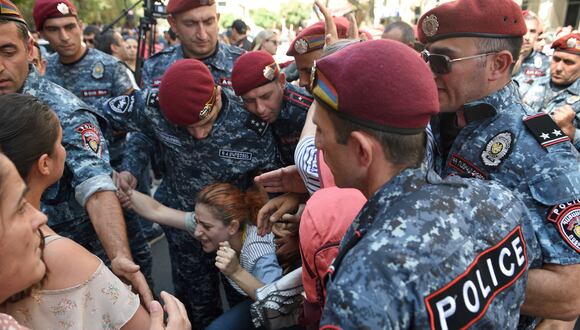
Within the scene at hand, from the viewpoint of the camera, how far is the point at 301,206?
2.10 meters

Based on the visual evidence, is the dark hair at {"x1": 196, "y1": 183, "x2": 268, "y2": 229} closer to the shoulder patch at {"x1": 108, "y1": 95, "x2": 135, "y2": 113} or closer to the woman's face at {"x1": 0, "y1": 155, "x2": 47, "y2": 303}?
the shoulder patch at {"x1": 108, "y1": 95, "x2": 135, "y2": 113}

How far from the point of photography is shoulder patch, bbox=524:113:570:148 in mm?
1434

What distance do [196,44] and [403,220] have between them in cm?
274

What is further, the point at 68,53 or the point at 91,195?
the point at 68,53

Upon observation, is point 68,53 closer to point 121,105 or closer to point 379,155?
point 121,105

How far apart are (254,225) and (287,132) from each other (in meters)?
0.62

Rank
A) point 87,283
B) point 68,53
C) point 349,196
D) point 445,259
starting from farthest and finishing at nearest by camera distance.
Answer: point 68,53 → point 349,196 → point 87,283 → point 445,259

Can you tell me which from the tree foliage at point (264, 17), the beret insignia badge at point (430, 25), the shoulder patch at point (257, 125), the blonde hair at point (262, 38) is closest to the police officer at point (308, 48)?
the shoulder patch at point (257, 125)

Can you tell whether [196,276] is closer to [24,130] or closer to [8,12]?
[24,130]

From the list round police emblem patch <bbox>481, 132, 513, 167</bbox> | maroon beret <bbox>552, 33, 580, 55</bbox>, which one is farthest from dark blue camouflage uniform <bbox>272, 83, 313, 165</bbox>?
maroon beret <bbox>552, 33, 580, 55</bbox>

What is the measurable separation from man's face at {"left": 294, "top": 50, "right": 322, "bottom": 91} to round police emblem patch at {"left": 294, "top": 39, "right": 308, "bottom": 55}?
0.03 meters

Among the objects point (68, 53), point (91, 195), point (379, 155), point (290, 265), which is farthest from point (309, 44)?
point (68, 53)

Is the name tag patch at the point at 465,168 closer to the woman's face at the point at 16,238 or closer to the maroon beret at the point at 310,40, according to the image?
the maroon beret at the point at 310,40

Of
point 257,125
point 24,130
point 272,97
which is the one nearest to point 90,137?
point 24,130
